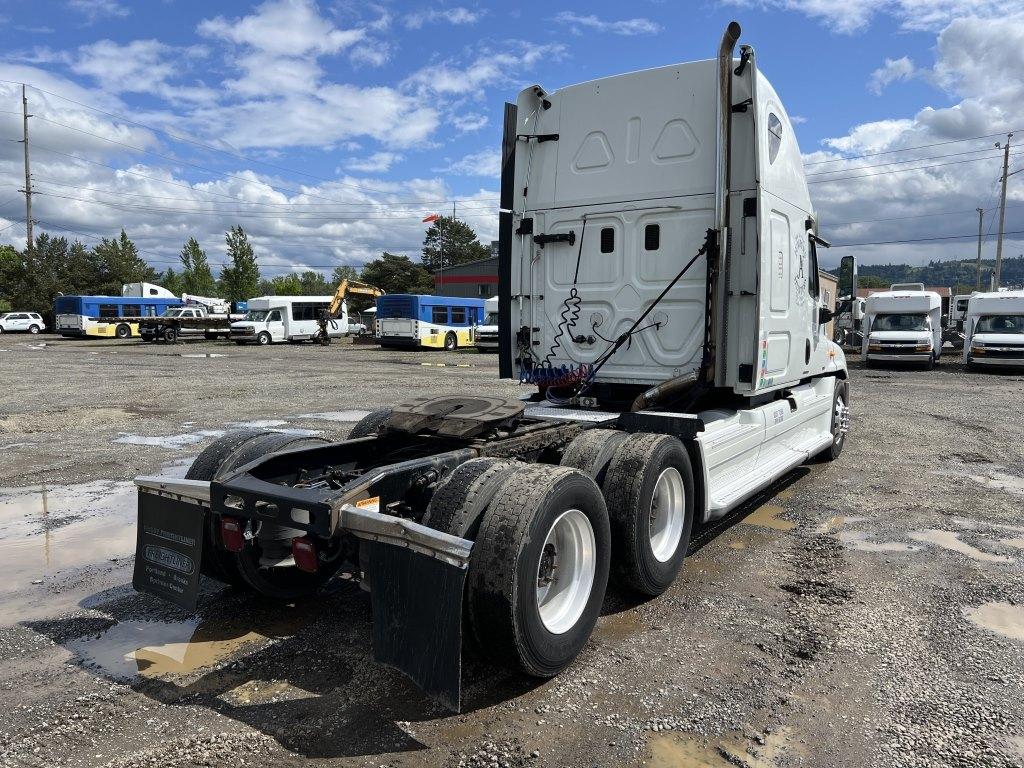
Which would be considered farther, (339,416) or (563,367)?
(339,416)

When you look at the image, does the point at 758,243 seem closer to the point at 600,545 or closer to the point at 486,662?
the point at 600,545

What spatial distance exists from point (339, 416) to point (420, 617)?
9451 millimetres

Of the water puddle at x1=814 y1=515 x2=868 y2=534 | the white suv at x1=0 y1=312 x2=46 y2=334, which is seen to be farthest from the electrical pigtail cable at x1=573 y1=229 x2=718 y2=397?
the white suv at x1=0 y1=312 x2=46 y2=334

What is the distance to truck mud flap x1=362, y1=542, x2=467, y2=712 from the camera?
2914mm

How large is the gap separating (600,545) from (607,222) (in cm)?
326

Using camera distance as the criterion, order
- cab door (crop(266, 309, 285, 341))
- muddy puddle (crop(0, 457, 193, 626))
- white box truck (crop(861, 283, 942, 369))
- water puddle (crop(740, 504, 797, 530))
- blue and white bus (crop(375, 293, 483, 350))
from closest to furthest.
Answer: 1. muddy puddle (crop(0, 457, 193, 626))
2. water puddle (crop(740, 504, 797, 530))
3. white box truck (crop(861, 283, 942, 369))
4. blue and white bus (crop(375, 293, 483, 350))
5. cab door (crop(266, 309, 285, 341))

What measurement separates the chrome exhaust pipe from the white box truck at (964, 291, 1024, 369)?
21.7 meters

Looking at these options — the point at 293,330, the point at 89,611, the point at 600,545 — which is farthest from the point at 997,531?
the point at 293,330

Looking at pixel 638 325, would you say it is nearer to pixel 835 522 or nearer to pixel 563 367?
pixel 563 367

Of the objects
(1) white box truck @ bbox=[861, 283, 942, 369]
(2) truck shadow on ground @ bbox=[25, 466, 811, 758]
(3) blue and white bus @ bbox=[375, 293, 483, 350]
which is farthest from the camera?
(3) blue and white bus @ bbox=[375, 293, 483, 350]

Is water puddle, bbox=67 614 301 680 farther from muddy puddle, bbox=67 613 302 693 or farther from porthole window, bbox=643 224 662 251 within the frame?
porthole window, bbox=643 224 662 251

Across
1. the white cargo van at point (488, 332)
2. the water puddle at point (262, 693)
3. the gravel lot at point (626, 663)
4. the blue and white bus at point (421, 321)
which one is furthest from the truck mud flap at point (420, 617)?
the blue and white bus at point (421, 321)

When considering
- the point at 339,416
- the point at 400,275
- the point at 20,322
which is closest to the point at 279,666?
the point at 339,416

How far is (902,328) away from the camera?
2491cm
